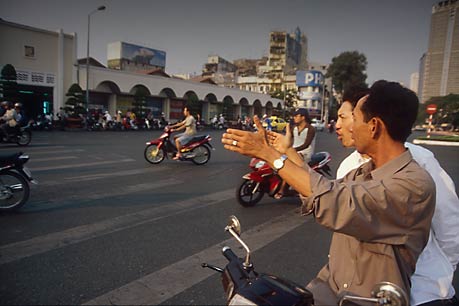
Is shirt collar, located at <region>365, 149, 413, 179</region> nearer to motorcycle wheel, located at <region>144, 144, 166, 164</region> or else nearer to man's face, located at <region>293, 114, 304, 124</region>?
man's face, located at <region>293, 114, 304, 124</region>

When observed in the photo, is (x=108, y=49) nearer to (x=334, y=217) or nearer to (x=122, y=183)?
(x=122, y=183)

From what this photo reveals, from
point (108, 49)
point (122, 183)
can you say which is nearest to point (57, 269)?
point (122, 183)

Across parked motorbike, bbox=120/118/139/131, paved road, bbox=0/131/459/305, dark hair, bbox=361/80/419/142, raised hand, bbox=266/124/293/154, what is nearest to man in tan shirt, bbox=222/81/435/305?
dark hair, bbox=361/80/419/142

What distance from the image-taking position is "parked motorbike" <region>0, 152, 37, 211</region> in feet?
14.9

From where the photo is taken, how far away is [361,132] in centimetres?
138

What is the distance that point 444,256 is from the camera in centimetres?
150

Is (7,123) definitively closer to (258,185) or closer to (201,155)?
(201,155)

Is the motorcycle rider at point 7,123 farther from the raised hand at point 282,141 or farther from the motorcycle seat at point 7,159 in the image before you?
the raised hand at point 282,141

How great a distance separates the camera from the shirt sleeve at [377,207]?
3.74ft

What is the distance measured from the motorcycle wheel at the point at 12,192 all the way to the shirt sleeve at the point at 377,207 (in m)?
4.66

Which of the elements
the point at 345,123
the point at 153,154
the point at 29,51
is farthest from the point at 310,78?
the point at 345,123

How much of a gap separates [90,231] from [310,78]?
69.3 metres

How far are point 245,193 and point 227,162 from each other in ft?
15.2

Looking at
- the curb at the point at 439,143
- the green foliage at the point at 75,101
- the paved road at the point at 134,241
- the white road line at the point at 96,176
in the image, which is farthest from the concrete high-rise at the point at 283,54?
the paved road at the point at 134,241
